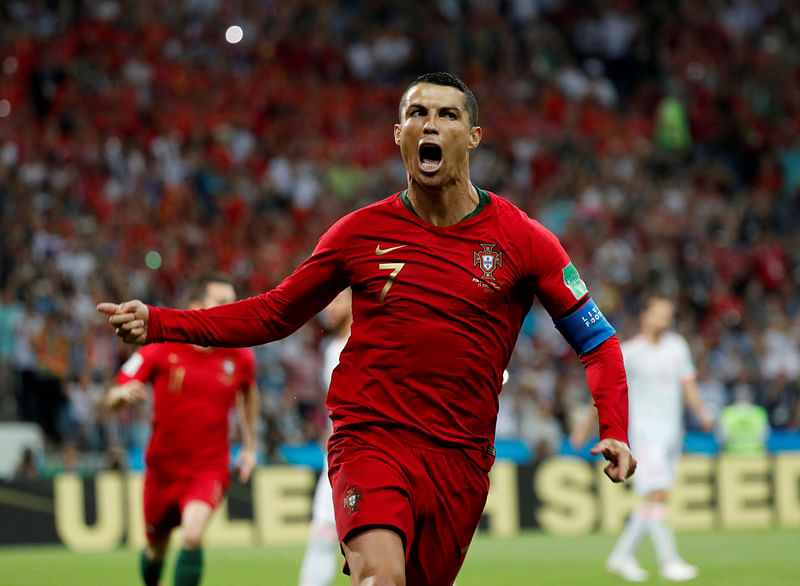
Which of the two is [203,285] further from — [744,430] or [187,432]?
[744,430]

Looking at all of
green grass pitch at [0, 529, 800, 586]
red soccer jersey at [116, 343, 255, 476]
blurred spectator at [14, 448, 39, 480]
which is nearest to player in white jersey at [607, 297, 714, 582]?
green grass pitch at [0, 529, 800, 586]

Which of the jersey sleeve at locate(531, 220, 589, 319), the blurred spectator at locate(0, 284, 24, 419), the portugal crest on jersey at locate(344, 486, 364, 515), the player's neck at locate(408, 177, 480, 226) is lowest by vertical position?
the portugal crest on jersey at locate(344, 486, 364, 515)

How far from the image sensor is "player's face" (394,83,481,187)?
514 centimetres

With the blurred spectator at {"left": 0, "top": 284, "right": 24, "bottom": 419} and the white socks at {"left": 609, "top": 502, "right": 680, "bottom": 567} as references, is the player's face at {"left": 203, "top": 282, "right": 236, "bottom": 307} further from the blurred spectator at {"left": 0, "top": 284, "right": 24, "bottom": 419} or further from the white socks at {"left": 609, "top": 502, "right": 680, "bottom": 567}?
the blurred spectator at {"left": 0, "top": 284, "right": 24, "bottom": 419}

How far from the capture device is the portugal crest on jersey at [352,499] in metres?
4.92

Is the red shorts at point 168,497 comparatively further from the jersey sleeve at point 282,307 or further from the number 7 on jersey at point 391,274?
the number 7 on jersey at point 391,274

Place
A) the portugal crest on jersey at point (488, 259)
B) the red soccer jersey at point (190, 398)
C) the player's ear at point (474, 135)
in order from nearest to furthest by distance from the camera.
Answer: the portugal crest on jersey at point (488, 259) < the player's ear at point (474, 135) < the red soccer jersey at point (190, 398)

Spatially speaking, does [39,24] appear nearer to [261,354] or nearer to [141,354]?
[261,354]

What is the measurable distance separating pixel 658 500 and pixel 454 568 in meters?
7.51

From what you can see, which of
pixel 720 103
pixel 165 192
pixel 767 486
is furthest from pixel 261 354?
pixel 720 103

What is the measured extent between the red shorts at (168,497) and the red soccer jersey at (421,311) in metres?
3.89

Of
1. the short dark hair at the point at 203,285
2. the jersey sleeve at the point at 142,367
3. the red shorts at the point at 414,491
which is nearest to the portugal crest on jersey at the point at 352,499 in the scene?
the red shorts at the point at 414,491

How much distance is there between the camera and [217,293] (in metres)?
9.14

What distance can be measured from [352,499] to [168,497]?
431 cm
